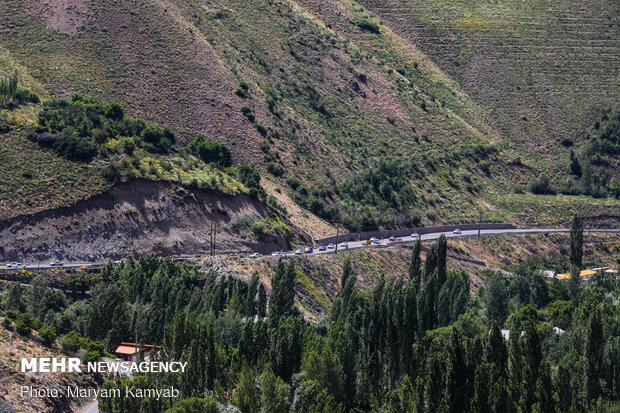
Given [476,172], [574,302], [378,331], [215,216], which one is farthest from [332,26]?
[378,331]

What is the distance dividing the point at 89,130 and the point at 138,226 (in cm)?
1479

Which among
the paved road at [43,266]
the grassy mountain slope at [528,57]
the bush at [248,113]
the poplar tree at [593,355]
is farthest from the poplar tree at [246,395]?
the grassy mountain slope at [528,57]

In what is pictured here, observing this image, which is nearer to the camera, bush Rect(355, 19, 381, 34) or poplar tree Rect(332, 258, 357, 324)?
poplar tree Rect(332, 258, 357, 324)

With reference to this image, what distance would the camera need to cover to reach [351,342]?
58.0 meters

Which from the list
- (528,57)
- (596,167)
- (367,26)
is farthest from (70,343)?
(528,57)

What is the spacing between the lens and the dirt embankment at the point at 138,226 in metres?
82.4

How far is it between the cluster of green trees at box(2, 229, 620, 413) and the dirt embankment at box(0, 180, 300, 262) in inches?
210

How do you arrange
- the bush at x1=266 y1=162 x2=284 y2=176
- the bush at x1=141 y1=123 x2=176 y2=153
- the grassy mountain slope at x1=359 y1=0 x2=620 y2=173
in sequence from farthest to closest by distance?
the grassy mountain slope at x1=359 y1=0 x2=620 y2=173 → the bush at x1=266 y1=162 x2=284 y2=176 → the bush at x1=141 y1=123 x2=176 y2=153

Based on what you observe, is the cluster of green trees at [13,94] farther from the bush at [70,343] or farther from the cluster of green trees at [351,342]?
the bush at [70,343]

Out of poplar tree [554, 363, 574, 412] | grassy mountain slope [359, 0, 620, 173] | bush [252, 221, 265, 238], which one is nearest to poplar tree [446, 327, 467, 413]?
poplar tree [554, 363, 574, 412]

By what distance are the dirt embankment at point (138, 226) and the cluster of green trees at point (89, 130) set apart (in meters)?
6.55

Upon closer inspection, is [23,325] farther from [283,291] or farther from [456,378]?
[456,378]

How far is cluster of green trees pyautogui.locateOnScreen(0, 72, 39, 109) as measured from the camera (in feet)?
316

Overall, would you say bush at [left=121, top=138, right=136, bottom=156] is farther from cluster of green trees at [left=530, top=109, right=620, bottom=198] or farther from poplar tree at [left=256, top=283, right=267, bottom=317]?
cluster of green trees at [left=530, top=109, right=620, bottom=198]
